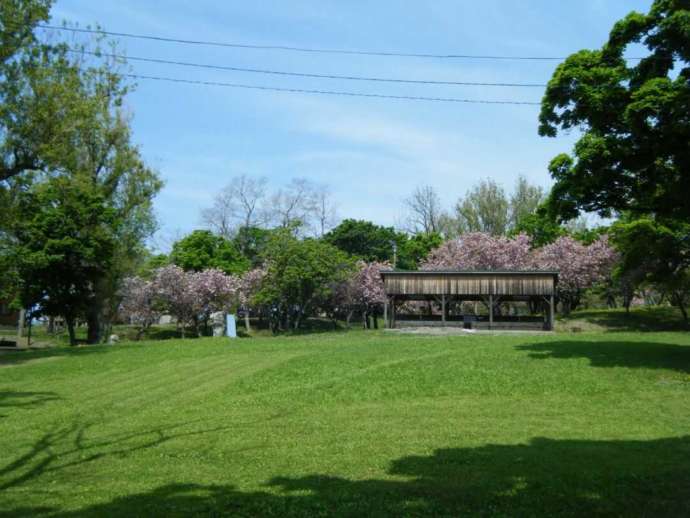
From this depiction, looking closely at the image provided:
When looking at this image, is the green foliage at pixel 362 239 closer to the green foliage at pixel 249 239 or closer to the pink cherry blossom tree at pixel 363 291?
the green foliage at pixel 249 239

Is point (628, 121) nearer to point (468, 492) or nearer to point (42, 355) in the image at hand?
point (468, 492)

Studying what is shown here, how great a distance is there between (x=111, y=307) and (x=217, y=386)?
2822 cm

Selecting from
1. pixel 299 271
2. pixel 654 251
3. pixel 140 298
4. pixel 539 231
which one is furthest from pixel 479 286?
pixel 140 298

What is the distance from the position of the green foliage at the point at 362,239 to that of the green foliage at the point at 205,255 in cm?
1248

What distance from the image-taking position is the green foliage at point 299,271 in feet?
151

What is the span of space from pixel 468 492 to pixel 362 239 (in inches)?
2618

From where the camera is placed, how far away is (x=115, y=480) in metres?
7.79

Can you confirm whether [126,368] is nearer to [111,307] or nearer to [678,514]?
[678,514]

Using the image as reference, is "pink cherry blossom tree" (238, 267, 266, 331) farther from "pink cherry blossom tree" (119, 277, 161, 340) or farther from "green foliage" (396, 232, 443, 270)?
"green foliage" (396, 232, 443, 270)

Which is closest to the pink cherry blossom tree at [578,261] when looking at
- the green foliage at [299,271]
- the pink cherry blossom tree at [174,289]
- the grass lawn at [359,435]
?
the green foliage at [299,271]

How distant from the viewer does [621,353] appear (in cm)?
1969

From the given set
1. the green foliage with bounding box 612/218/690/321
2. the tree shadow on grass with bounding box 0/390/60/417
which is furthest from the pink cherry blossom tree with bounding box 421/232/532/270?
the tree shadow on grass with bounding box 0/390/60/417

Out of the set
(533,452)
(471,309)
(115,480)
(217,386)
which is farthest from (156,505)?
(471,309)

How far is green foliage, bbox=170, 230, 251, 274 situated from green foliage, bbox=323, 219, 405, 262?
491 inches
